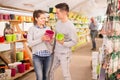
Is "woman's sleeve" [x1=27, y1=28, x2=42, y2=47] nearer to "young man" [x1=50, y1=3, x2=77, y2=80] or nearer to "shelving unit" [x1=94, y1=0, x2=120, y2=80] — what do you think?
"young man" [x1=50, y1=3, x2=77, y2=80]

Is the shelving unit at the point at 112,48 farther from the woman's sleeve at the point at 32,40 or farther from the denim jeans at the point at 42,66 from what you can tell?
the woman's sleeve at the point at 32,40

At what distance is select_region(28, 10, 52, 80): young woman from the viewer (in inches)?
132

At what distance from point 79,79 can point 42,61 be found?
1.77m

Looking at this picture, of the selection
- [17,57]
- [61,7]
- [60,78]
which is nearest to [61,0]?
[17,57]

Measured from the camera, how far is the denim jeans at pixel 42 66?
337 cm

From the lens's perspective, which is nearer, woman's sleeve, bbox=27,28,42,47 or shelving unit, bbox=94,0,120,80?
shelving unit, bbox=94,0,120,80

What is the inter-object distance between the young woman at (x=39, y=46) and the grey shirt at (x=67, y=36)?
193 millimetres

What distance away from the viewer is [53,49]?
3496 mm

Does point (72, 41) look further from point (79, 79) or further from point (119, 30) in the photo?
point (79, 79)

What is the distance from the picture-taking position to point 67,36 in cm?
338

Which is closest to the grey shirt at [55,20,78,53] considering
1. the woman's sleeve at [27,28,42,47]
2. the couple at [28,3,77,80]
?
the couple at [28,3,77,80]

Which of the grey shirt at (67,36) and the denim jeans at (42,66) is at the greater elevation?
the grey shirt at (67,36)

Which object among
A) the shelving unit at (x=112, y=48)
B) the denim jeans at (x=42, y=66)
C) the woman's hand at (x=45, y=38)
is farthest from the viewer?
the denim jeans at (x=42, y=66)

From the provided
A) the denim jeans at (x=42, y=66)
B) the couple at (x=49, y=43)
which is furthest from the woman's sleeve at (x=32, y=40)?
the denim jeans at (x=42, y=66)
